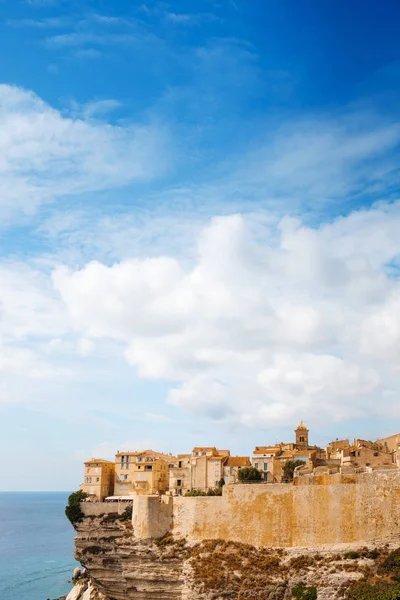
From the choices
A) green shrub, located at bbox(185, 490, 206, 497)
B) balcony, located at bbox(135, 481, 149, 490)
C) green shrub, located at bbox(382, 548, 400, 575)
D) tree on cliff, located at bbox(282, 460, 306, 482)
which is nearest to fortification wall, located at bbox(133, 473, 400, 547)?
green shrub, located at bbox(382, 548, 400, 575)

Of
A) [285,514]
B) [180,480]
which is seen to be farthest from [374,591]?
[180,480]

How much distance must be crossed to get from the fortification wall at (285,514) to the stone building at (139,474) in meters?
10.2

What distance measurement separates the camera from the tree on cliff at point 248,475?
53.8 m

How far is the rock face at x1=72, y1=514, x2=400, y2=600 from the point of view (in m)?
37.8

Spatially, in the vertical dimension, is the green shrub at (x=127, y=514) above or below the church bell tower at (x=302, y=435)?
below

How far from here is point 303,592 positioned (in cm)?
3762

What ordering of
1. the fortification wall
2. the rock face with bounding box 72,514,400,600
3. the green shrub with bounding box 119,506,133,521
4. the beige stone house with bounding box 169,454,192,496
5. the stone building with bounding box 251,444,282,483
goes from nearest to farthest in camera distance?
the rock face with bounding box 72,514,400,600 → the fortification wall → the green shrub with bounding box 119,506,133,521 → the stone building with bounding box 251,444,282,483 → the beige stone house with bounding box 169,454,192,496

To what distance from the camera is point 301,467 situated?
2024 inches

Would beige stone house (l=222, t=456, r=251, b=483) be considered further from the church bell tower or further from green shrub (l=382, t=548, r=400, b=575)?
green shrub (l=382, t=548, r=400, b=575)

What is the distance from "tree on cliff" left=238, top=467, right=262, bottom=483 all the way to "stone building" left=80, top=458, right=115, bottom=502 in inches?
520

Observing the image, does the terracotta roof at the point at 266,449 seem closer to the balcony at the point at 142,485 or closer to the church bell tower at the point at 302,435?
the church bell tower at the point at 302,435

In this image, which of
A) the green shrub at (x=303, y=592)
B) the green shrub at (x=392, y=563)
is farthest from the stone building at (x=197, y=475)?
the green shrub at (x=392, y=563)

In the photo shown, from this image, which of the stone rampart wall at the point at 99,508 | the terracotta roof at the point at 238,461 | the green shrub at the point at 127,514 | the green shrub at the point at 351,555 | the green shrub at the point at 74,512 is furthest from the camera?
the terracotta roof at the point at 238,461

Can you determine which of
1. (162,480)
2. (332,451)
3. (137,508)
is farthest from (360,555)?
(162,480)
